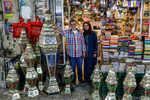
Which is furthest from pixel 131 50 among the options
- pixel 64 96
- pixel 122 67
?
pixel 64 96

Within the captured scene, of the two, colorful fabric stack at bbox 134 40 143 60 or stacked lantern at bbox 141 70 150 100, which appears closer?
stacked lantern at bbox 141 70 150 100

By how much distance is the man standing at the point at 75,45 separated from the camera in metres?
4.57

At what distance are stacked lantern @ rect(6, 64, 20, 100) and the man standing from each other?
1.41m

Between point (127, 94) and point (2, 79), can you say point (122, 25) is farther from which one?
point (2, 79)

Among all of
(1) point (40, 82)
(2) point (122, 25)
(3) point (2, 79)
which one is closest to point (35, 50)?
(1) point (40, 82)

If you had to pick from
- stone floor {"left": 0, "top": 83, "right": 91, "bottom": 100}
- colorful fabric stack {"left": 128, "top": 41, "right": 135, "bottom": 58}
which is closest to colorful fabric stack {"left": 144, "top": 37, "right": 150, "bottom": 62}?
colorful fabric stack {"left": 128, "top": 41, "right": 135, "bottom": 58}

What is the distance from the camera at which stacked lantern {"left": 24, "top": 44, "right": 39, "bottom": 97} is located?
4082 mm

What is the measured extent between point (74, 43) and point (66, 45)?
8.4 inches

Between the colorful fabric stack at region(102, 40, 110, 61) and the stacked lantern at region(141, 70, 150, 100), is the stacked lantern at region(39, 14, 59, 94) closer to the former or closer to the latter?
the colorful fabric stack at region(102, 40, 110, 61)

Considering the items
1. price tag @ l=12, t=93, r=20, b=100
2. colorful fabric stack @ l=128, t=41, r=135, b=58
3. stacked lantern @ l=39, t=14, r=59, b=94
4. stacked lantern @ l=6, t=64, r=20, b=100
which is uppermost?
stacked lantern @ l=39, t=14, r=59, b=94

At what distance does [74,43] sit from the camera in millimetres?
4598

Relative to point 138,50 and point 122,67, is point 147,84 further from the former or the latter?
point 138,50

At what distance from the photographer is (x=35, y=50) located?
441 centimetres

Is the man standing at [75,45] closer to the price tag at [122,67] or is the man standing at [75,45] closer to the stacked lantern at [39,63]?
the stacked lantern at [39,63]
